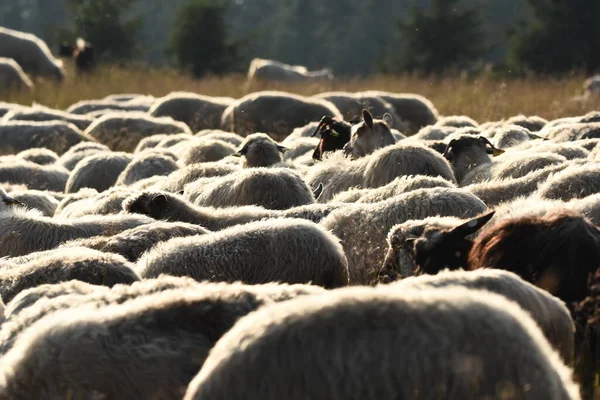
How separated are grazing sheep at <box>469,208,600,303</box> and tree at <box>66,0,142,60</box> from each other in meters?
31.4

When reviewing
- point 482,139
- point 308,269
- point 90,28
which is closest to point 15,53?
point 90,28

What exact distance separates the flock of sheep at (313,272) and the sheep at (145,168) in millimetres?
25

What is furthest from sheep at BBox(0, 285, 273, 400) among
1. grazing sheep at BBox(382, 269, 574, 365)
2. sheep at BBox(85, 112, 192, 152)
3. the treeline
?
the treeline

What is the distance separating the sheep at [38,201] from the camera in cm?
879

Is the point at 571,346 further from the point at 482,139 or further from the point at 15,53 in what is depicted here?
the point at 15,53

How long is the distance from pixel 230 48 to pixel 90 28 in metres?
5.08

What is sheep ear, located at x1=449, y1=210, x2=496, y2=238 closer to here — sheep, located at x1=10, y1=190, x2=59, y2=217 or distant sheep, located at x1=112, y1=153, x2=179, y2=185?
sheep, located at x1=10, y1=190, x2=59, y2=217

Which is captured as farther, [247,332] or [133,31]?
[133,31]

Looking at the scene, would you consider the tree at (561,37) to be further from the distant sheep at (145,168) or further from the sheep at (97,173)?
the distant sheep at (145,168)

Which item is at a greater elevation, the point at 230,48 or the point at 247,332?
the point at 247,332

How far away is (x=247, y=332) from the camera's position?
2.73 meters

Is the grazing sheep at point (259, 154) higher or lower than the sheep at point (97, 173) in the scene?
higher

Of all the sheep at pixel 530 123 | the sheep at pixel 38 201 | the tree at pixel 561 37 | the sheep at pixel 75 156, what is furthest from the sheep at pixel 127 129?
the tree at pixel 561 37

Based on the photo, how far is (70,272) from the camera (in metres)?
5.03
